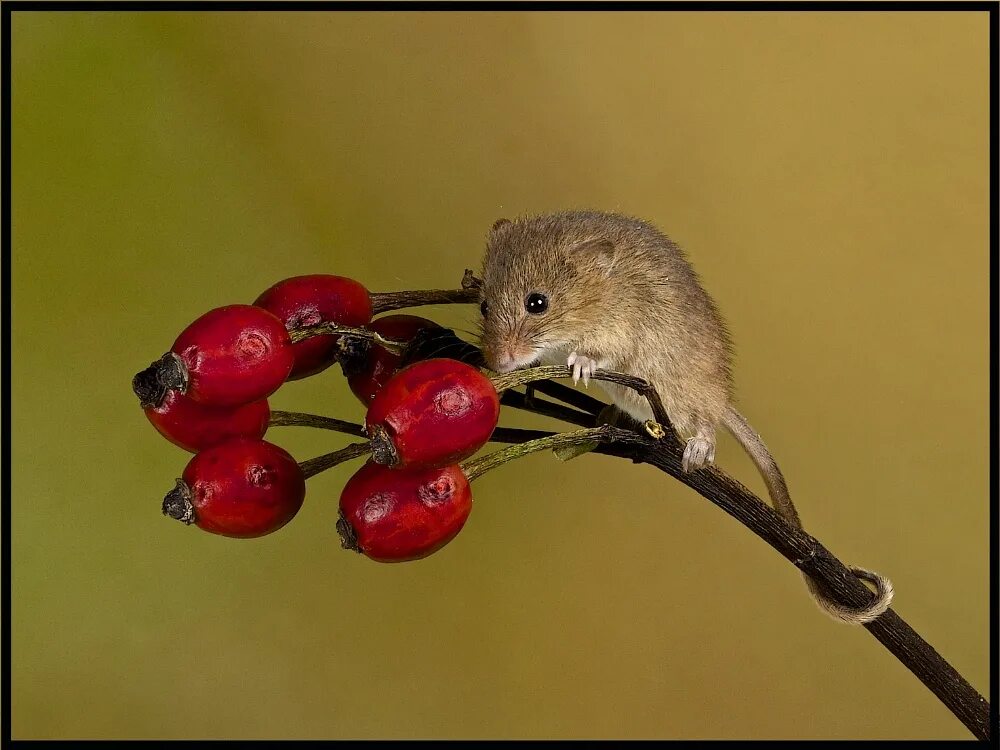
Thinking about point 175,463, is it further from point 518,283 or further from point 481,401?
point 481,401

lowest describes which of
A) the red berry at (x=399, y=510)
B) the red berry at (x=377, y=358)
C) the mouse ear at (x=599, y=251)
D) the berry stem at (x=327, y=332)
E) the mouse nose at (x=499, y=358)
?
the red berry at (x=399, y=510)

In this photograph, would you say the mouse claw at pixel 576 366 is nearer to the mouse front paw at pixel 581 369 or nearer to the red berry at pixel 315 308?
the mouse front paw at pixel 581 369

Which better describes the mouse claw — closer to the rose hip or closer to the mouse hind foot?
the mouse hind foot

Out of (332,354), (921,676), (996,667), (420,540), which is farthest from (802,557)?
(996,667)

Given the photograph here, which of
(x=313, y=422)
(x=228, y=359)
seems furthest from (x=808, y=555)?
(x=228, y=359)

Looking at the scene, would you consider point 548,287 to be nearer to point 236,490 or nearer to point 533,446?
point 533,446

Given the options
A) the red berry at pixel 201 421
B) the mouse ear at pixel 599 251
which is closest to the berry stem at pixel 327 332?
the red berry at pixel 201 421

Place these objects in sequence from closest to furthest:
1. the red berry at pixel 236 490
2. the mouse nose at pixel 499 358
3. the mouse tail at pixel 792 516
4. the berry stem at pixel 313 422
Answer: the red berry at pixel 236 490
the berry stem at pixel 313 422
the mouse tail at pixel 792 516
the mouse nose at pixel 499 358
